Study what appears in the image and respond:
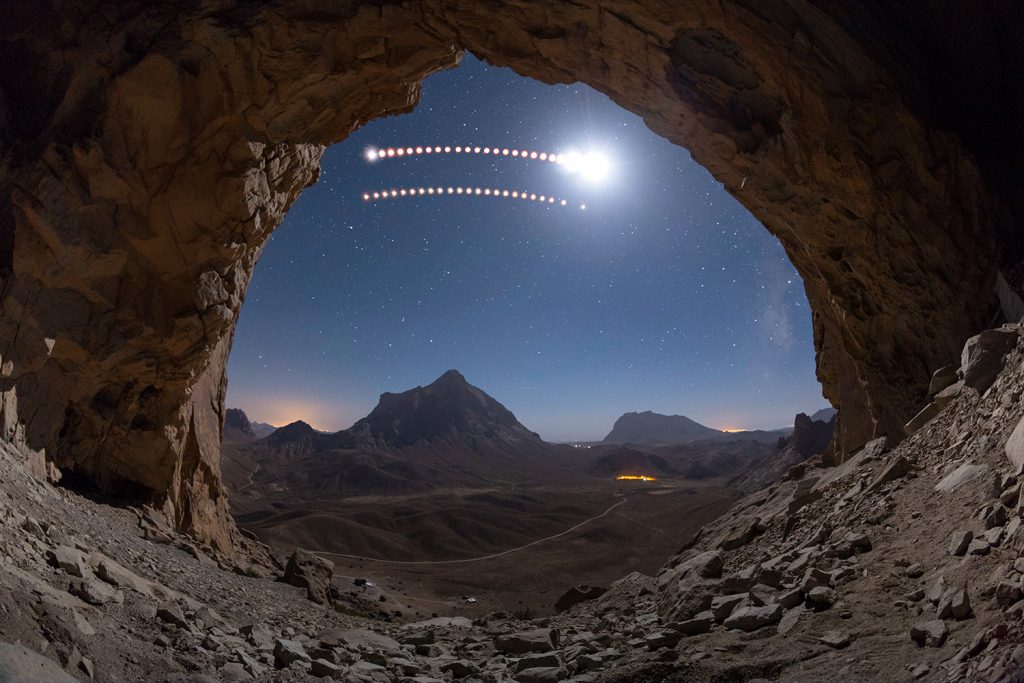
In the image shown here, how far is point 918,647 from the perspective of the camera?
3.99 m

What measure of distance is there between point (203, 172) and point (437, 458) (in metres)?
99.9

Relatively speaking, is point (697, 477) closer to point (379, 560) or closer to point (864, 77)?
point (379, 560)

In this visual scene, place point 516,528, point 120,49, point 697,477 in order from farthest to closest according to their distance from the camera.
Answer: point 697,477
point 516,528
point 120,49

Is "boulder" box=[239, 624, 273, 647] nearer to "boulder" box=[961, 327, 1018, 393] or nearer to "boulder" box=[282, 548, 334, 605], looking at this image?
"boulder" box=[282, 548, 334, 605]

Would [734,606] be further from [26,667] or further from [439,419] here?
[439,419]

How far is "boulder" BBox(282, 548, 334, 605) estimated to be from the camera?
1449 centimetres

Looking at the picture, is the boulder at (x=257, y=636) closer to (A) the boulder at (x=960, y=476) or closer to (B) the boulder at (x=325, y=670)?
(B) the boulder at (x=325, y=670)

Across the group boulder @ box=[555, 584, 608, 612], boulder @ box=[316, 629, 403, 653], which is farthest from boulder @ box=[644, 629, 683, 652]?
boulder @ box=[555, 584, 608, 612]

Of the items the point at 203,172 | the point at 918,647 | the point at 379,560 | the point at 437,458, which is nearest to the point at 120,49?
the point at 203,172

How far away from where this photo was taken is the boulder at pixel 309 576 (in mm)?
14492

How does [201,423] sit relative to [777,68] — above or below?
below

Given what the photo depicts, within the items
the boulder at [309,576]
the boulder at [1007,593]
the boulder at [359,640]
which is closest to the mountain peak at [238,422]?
the boulder at [309,576]

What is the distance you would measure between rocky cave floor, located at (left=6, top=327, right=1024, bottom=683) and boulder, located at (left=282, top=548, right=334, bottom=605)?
184 inches

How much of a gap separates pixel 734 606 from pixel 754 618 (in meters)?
0.88
